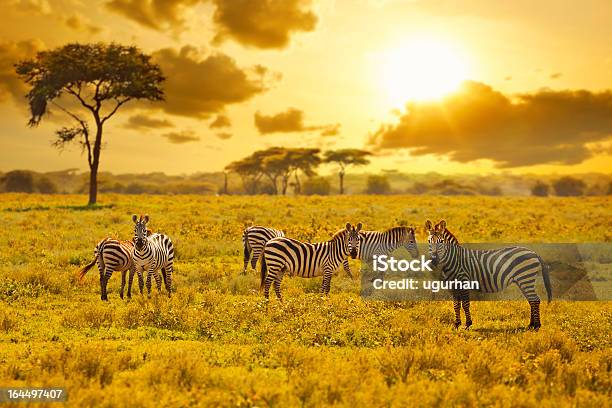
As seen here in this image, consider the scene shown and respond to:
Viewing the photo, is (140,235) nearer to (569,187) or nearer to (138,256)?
(138,256)

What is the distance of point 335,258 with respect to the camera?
1602 cm

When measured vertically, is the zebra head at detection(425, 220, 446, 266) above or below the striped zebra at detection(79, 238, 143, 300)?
above

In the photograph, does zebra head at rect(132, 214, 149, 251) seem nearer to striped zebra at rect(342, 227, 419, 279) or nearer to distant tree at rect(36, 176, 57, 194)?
striped zebra at rect(342, 227, 419, 279)

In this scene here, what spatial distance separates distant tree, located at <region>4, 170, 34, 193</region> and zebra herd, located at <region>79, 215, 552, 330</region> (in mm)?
134427

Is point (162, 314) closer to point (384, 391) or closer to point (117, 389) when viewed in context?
point (117, 389)

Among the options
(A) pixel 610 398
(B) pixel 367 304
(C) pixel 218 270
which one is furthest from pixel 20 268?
(A) pixel 610 398

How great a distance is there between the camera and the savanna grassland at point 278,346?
26.3 ft

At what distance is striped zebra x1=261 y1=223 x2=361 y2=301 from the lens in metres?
15.6

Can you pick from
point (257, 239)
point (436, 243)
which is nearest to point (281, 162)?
point (257, 239)

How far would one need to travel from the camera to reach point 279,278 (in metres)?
15.7

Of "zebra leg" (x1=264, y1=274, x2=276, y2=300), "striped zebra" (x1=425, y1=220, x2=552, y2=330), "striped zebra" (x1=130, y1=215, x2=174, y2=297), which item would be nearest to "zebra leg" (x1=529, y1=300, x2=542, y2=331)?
"striped zebra" (x1=425, y1=220, x2=552, y2=330)

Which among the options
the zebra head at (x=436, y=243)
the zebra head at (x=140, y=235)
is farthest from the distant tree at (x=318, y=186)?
the zebra head at (x=436, y=243)

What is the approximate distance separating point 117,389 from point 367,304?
8.25 m

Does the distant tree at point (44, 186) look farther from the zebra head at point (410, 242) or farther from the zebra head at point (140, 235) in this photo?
the zebra head at point (140, 235)
